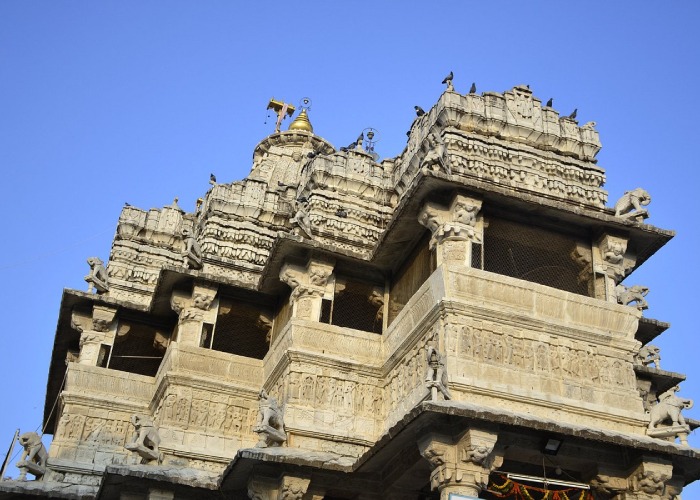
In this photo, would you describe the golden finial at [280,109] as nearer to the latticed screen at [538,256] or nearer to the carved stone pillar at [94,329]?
the carved stone pillar at [94,329]

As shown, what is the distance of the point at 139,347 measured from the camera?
2366 centimetres

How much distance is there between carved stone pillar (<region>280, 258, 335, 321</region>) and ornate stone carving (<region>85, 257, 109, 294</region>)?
7005mm

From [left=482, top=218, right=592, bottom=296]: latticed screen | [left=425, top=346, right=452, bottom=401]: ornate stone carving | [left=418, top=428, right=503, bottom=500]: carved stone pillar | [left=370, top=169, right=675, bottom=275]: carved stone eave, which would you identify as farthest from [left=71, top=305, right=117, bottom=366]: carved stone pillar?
[left=418, top=428, right=503, bottom=500]: carved stone pillar

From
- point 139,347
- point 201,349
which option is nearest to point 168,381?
point 201,349

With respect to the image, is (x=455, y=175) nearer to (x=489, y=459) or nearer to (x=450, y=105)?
(x=450, y=105)

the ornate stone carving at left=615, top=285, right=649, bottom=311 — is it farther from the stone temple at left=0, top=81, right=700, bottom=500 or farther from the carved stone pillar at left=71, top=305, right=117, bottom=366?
the carved stone pillar at left=71, top=305, right=117, bottom=366

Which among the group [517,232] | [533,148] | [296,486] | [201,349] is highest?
[533,148]

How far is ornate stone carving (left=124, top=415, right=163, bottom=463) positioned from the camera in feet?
56.1

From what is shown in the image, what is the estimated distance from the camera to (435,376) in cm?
1348

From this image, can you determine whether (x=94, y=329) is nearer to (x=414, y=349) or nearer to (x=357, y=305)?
(x=357, y=305)

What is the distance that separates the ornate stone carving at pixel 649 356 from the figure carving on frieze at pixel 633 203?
6.35 metres

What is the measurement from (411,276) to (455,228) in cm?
229

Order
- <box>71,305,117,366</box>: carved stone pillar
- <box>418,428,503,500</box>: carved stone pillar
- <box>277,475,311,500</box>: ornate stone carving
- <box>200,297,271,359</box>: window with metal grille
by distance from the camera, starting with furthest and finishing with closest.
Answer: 1. <box>71,305,117,366</box>: carved stone pillar
2. <box>200,297,271,359</box>: window with metal grille
3. <box>277,475,311,500</box>: ornate stone carving
4. <box>418,428,503,500</box>: carved stone pillar

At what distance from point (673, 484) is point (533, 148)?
7.71m
